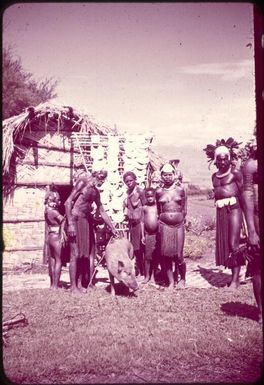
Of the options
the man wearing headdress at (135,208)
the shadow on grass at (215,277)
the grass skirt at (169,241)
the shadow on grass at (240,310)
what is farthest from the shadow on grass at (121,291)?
the shadow on grass at (215,277)

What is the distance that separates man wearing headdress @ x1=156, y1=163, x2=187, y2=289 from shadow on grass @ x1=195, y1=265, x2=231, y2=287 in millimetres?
891

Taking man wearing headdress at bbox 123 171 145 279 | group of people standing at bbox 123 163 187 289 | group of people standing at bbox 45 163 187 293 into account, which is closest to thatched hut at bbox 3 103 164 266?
man wearing headdress at bbox 123 171 145 279

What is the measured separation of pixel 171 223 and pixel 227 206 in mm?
1096

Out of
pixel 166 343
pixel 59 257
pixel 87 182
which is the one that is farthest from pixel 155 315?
pixel 87 182

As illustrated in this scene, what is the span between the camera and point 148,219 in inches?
327

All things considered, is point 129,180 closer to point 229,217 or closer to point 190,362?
point 229,217

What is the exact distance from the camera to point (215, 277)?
29.5 feet

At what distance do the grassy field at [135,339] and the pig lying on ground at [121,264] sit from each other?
30 centimetres

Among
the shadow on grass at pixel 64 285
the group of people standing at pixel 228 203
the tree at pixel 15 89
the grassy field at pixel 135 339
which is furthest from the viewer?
the tree at pixel 15 89

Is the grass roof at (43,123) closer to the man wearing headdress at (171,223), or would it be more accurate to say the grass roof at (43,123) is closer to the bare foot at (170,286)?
the man wearing headdress at (171,223)

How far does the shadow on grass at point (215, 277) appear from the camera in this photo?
27.4 ft

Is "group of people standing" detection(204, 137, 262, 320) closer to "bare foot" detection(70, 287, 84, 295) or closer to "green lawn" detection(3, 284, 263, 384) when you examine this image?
"green lawn" detection(3, 284, 263, 384)

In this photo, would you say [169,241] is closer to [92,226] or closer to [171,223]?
[171,223]

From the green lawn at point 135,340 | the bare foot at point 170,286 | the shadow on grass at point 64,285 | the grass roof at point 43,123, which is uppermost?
the grass roof at point 43,123
